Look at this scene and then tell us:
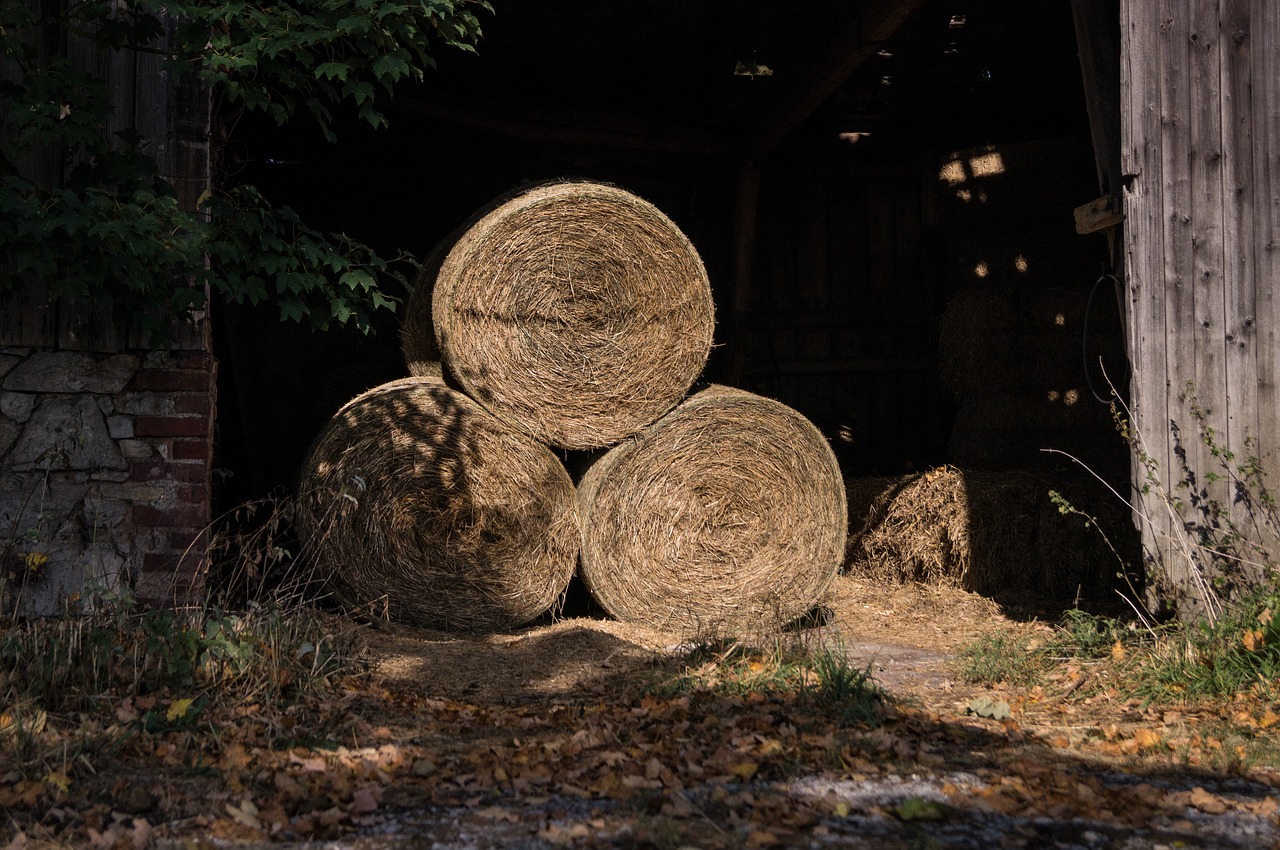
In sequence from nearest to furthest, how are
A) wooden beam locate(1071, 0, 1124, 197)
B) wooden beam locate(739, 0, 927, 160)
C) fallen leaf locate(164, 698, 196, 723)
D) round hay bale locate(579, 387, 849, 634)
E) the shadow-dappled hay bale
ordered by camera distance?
fallen leaf locate(164, 698, 196, 723)
wooden beam locate(1071, 0, 1124, 197)
round hay bale locate(579, 387, 849, 634)
wooden beam locate(739, 0, 927, 160)
the shadow-dappled hay bale

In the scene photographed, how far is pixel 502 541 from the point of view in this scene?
219 inches

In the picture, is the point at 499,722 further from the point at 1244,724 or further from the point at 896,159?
the point at 896,159

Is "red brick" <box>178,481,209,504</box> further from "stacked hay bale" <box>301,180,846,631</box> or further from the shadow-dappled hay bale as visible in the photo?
the shadow-dappled hay bale

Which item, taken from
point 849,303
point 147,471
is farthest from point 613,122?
point 147,471

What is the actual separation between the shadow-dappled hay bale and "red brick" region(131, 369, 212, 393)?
4.23 m

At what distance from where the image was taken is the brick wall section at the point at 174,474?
4543 mm

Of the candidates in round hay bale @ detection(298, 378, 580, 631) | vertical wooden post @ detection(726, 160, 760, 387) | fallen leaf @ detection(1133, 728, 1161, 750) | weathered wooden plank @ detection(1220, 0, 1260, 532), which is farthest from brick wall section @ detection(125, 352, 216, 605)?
vertical wooden post @ detection(726, 160, 760, 387)

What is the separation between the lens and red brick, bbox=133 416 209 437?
4559mm

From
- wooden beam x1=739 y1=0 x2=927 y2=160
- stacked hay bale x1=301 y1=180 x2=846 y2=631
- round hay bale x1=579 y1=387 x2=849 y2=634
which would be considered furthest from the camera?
wooden beam x1=739 y1=0 x2=927 y2=160

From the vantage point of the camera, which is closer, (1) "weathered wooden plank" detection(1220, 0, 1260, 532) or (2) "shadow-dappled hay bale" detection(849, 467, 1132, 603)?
(1) "weathered wooden plank" detection(1220, 0, 1260, 532)

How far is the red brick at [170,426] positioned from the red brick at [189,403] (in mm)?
29

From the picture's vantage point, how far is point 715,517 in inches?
231

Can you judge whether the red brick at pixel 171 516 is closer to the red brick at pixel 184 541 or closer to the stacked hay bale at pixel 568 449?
the red brick at pixel 184 541

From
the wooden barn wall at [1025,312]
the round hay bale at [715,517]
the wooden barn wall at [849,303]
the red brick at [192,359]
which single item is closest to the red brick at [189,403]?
the red brick at [192,359]
